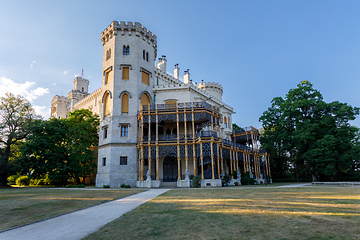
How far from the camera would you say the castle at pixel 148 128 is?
1101 inches

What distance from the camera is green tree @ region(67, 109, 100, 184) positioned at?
31964mm

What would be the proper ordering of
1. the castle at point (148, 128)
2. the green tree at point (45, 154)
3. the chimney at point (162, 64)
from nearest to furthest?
the castle at point (148, 128)
the green tree at point (45, 154)
the chimney at point (162, 64)

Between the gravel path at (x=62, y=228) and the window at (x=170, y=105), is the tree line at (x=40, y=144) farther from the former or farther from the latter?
the gravel path at (x=62, y=228)

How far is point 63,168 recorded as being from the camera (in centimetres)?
3061

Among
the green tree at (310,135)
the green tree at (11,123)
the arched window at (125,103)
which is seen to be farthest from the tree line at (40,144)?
the green tree at (310,135)

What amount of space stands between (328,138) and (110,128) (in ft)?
98.3

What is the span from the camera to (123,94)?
31.9 meters

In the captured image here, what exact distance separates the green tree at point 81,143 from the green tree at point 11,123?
545 cm

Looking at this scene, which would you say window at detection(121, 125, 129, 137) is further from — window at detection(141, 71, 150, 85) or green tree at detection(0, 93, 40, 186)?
green tree at detection(0, 93, 40, 186)

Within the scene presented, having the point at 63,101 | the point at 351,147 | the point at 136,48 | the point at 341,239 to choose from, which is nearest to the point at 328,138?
the point at 351,147

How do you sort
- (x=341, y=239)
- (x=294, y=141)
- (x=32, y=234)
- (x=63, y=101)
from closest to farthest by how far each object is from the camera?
(x=341, y=239) < (x=32, y=234) < (x=294, y=141) < (x=63, y=101)

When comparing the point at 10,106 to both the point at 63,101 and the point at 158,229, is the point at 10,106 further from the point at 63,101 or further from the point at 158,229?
the point at 158,229

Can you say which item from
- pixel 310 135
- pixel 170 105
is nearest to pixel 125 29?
pixel 170 105

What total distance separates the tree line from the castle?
3.23 m
